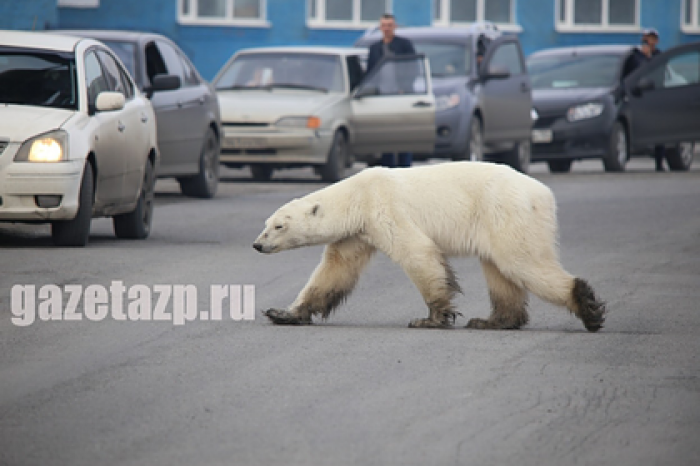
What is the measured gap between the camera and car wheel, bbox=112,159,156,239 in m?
13.3

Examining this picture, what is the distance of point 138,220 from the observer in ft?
43.7

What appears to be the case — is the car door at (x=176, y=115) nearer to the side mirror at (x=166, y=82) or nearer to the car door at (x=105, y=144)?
the side mirror at (x=166, y=82)

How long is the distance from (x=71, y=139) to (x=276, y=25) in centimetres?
2493

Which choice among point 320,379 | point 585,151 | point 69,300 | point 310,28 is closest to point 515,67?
point 585,151

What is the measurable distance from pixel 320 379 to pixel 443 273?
1731 mm

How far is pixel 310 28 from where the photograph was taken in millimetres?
36781

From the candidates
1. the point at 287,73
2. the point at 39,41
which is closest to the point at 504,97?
the point at 287,73

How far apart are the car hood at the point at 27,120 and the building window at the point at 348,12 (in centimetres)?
2538

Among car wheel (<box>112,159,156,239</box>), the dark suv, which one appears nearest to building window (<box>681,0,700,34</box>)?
the dark suv

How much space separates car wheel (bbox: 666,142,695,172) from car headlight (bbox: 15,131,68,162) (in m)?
16.1

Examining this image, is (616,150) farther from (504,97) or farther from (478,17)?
(478,17)

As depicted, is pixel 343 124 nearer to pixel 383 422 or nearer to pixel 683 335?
pixel 683 335

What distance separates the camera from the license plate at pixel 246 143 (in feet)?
66.9

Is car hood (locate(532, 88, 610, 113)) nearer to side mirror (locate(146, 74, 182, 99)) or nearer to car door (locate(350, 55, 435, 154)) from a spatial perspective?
car door (locate(350, 55, 435, 154))
